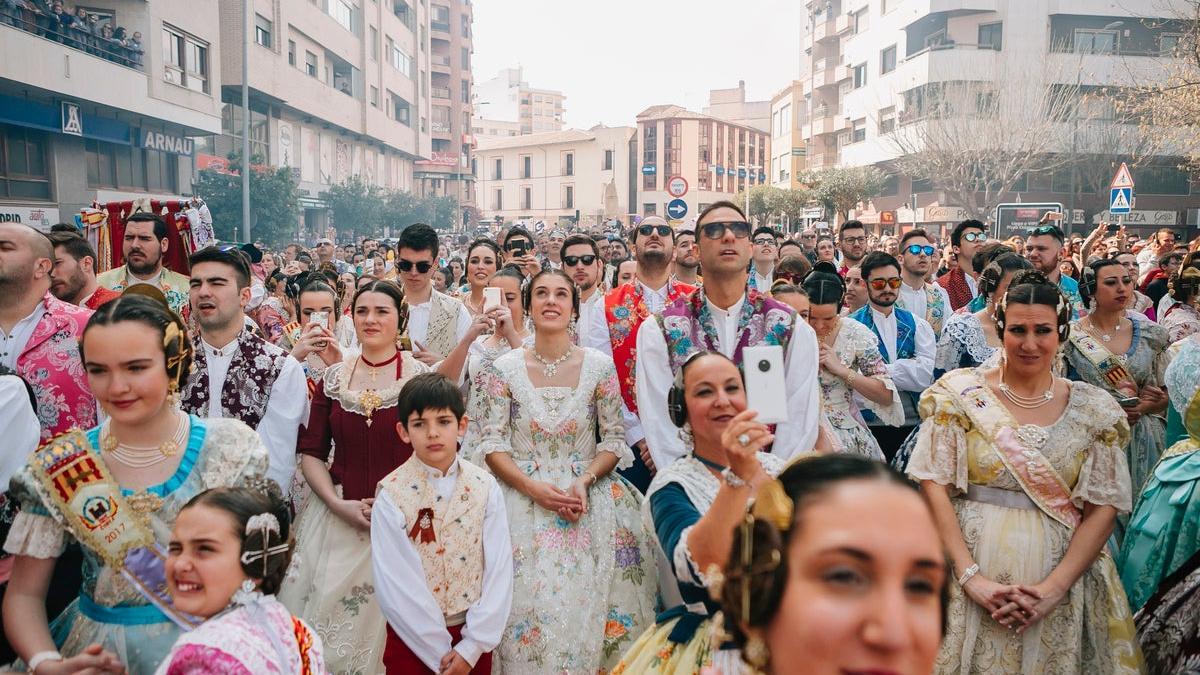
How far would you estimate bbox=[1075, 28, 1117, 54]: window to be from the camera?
39.2 metres

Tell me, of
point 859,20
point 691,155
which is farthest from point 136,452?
point 691,155

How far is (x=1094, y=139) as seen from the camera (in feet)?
110

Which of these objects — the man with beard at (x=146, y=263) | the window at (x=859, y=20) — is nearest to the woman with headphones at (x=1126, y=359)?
the man with beard at (x=146, y=263)

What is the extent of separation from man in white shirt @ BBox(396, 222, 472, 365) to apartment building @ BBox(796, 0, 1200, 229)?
1239 inches

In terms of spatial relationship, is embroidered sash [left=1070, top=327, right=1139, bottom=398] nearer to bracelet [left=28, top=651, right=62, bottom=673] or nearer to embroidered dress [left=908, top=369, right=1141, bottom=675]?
embroidered dress [left=908, top=369, right=1141, bottom=675]

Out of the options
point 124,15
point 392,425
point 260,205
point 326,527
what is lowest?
point 326,527

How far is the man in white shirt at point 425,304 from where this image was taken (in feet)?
22.3

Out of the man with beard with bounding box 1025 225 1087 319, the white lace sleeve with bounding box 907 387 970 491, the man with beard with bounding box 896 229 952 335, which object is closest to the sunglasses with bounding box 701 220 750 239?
the white lace sleeve with bounding box 907 387 970 491

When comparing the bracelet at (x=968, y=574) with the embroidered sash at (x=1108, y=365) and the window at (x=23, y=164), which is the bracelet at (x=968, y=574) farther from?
the window at (x=23, y=164)

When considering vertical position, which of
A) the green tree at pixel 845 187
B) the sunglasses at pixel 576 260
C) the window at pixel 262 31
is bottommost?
the sunglasses at pixel 576 260

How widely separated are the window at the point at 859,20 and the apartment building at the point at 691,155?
22.5 m

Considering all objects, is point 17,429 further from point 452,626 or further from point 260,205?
point 260,205

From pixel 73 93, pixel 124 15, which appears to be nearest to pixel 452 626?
pixel 73 93

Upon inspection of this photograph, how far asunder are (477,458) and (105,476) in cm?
209
